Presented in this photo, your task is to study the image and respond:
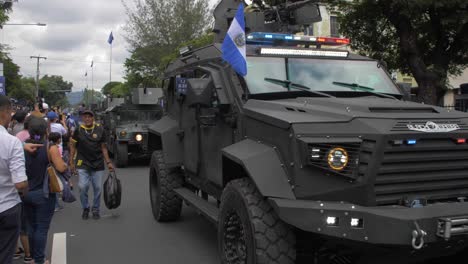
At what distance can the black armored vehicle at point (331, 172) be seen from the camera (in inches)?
135

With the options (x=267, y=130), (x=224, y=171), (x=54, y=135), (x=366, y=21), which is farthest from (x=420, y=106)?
(x=366, y=21)

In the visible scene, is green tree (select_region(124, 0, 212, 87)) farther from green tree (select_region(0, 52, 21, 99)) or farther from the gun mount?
green tree (select_region(0, 52, 21, 99))

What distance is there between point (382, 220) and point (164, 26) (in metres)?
30.7

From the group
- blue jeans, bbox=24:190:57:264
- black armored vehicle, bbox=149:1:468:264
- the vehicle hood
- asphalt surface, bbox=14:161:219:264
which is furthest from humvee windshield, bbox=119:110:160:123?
the vehicle hood

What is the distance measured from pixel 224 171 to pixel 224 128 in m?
0.49

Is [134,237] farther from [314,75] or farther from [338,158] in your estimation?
[338,158]

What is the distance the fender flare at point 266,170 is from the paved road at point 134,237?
1.87 metres

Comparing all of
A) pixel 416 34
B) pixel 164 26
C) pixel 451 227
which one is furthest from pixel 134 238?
pixel 164 26

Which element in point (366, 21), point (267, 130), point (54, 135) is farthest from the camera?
point (366, 21)

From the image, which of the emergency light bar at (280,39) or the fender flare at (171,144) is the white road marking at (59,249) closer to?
the fender flare at (171,144)

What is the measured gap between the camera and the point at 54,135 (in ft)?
19.5

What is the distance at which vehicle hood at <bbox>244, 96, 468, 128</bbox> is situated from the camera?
12.5 ft

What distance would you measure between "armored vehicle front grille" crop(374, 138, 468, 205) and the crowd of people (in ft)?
8.91

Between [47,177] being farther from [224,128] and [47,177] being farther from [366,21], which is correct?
[366,21]
